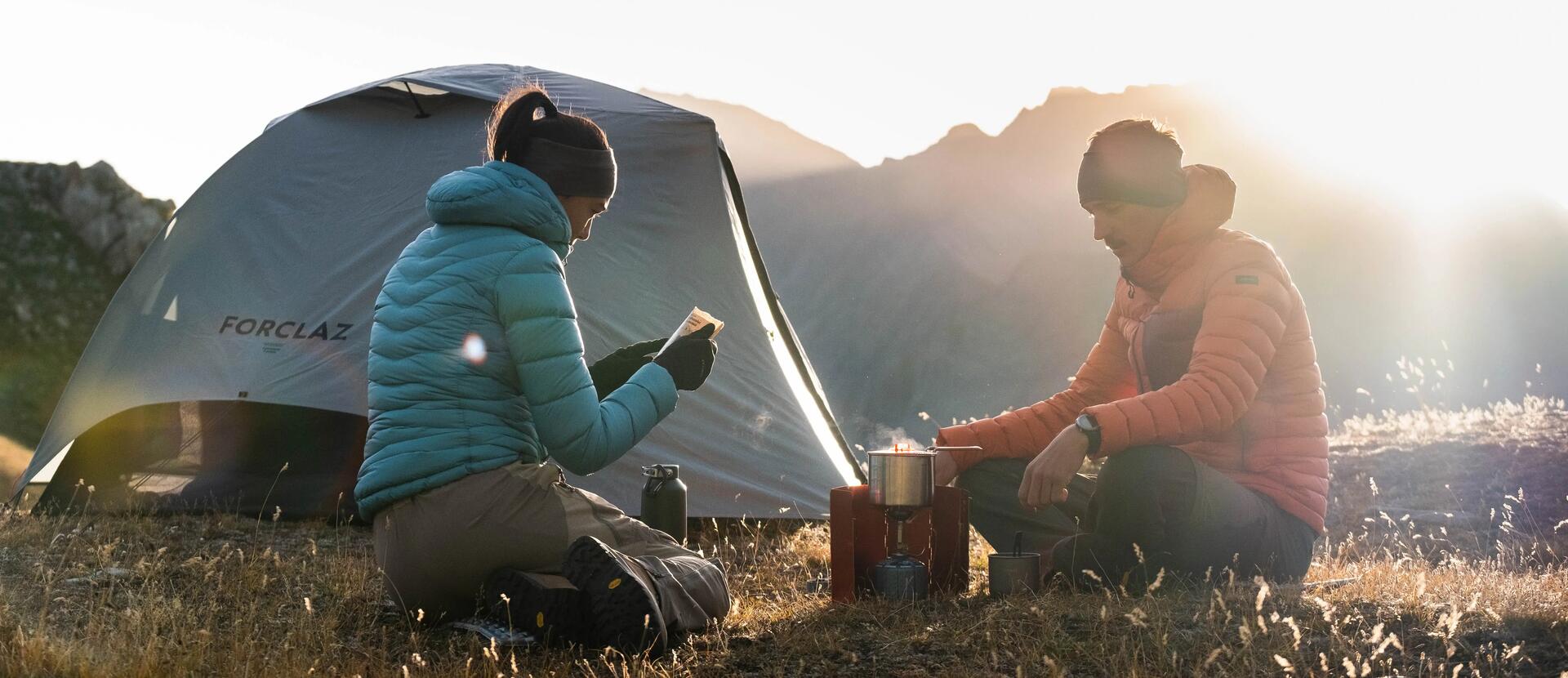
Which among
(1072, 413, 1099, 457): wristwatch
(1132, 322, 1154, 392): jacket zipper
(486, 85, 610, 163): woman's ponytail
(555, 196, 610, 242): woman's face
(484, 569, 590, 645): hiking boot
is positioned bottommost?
(484, 569, 590, 645): hiking boot

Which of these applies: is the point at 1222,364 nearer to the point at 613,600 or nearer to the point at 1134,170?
the point at 1134,170

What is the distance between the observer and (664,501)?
4195mm

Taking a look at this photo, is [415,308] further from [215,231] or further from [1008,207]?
[1008,207]

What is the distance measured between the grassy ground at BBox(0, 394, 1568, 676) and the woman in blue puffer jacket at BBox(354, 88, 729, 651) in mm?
153

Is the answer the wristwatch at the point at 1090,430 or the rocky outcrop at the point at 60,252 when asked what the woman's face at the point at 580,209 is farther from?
the rocky outcrop at the point at 60,252

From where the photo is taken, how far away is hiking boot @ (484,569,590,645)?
2.97 m

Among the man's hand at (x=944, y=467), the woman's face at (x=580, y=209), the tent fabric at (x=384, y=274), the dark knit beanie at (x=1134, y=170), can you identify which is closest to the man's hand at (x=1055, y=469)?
the man's hand at (x=944, y=467)

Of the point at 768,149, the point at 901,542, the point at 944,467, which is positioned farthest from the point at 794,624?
the point at 768,149

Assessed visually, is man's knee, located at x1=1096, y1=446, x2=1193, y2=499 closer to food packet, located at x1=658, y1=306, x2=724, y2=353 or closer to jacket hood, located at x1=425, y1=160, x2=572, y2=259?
food packet, located at x1=658, y1=306, x2=724, y2=353

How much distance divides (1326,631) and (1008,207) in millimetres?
40552

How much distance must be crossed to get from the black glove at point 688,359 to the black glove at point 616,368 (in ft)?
1.10

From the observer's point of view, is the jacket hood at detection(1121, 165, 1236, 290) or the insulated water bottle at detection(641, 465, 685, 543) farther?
the insulated water bottle at detection(641, 465, 685, 543)

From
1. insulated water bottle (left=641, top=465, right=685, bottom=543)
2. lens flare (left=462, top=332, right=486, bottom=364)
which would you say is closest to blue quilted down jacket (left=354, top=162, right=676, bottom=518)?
lens flare (left=462, top=332, right=486, bottom=364)

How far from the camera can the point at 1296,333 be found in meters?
3.79
